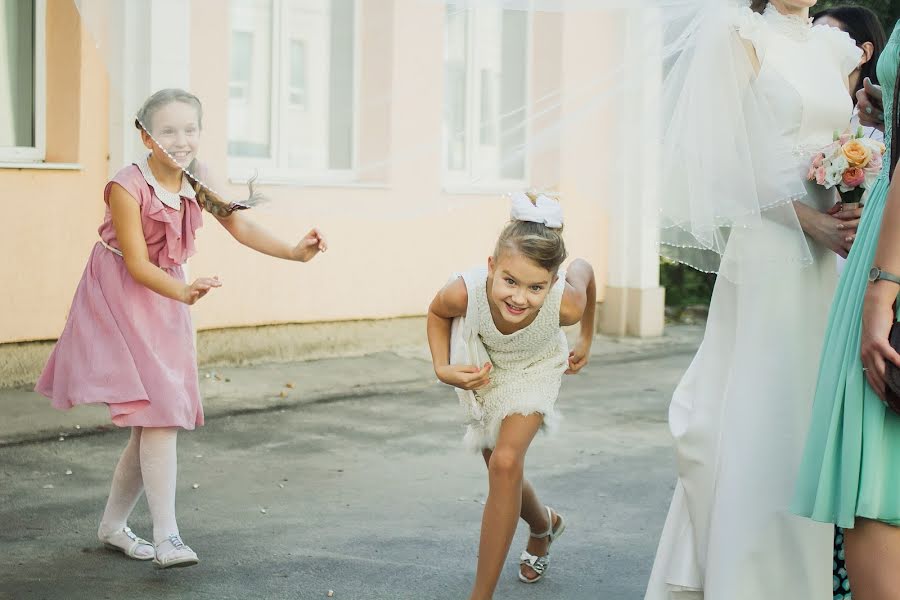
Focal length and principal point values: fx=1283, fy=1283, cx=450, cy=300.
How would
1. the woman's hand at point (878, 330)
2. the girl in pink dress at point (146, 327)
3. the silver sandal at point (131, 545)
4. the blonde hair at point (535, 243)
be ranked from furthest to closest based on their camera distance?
the silver sandal at point (131, 545)
the girl in pink dress at point (146, 327)
the blonde hair at point (535, 243)
the woman's hand at point (878, 330)

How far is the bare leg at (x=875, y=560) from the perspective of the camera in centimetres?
305

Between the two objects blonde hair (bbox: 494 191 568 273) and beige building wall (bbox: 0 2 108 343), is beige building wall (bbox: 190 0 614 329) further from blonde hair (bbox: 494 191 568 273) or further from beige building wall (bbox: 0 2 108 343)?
beige building wall (bbox: 0 2 108 343)

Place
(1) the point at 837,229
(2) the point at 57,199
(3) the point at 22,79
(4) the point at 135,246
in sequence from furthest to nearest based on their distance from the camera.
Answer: (3) the point at 22,79 < (2) the point at 57,199 < (4) the point at 135,246 < (1) the point at 837,229

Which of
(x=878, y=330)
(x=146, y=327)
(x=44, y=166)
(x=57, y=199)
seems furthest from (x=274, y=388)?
(x=878, y=330)

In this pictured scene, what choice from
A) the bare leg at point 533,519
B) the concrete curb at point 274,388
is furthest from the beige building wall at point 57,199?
the bare leg at point 533,519

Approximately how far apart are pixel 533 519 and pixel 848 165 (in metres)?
1.79

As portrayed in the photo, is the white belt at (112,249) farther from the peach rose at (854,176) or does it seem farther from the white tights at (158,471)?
the peach rose at (854,176)

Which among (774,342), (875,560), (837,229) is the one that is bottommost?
(875,560)

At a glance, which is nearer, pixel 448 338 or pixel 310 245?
pixel 448 338

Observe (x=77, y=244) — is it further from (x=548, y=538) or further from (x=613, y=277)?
(x=613, y=277)

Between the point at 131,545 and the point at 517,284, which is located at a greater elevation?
the point at 517,284

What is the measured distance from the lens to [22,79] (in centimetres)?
839

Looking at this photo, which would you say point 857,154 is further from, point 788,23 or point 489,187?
point 489,187

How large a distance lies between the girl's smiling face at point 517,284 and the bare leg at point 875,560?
4.41 ft
